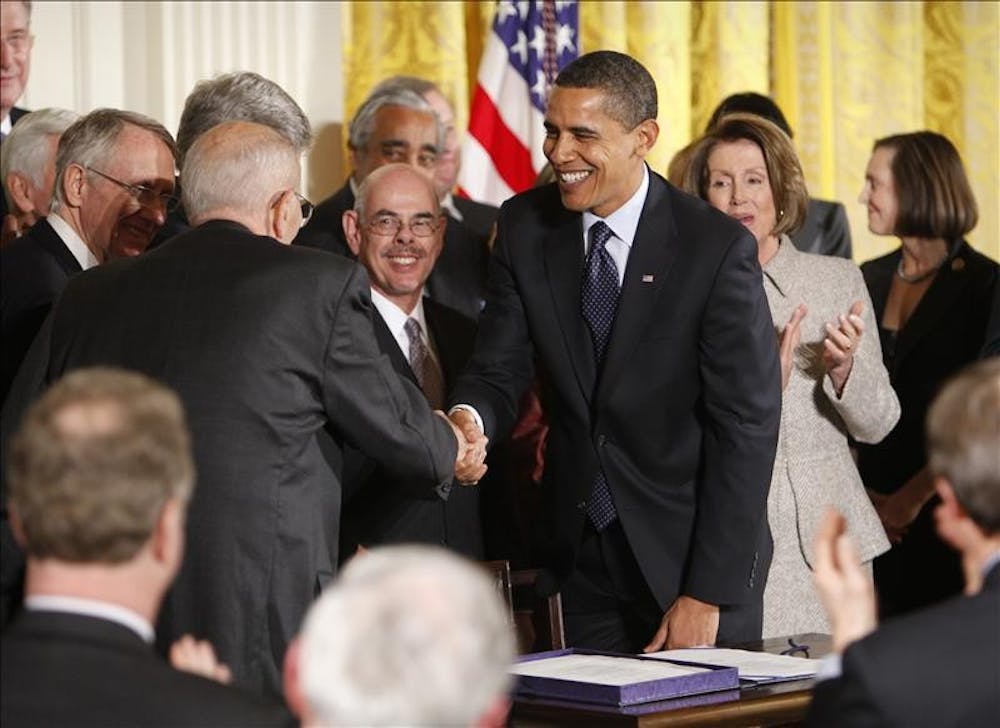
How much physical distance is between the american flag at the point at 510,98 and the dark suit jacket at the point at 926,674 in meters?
4.94

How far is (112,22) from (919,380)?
3011 millimetres

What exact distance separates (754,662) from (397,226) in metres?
1.76

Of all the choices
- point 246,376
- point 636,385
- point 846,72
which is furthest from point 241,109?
point 846,72

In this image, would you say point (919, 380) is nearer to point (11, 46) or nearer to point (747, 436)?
point (747, 436)

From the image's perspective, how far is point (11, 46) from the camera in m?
5.59

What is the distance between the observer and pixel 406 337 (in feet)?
15.8

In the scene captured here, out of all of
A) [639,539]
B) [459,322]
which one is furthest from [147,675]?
[459,322]

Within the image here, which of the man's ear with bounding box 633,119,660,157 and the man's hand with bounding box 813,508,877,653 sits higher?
the man's ear with bounding box 633,119,660,157

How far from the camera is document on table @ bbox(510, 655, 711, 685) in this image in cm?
333

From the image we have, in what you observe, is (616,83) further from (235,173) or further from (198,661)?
(198,661)

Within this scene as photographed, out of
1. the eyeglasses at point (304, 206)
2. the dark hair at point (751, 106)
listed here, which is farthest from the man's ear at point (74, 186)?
the dark hair at point (751, 106)

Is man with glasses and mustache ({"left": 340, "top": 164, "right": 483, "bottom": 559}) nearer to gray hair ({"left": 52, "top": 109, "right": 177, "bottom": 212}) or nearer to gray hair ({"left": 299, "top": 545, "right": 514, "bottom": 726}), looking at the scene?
gray hair ({"left": 52, "top": 109, "right": 177, "bottom": 212})

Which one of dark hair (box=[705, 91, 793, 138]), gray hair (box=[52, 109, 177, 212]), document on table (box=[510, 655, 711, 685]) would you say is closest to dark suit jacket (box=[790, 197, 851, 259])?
dark hair (box=[705, 91, 793, 138])

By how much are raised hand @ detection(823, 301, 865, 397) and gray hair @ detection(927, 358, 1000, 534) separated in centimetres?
227
